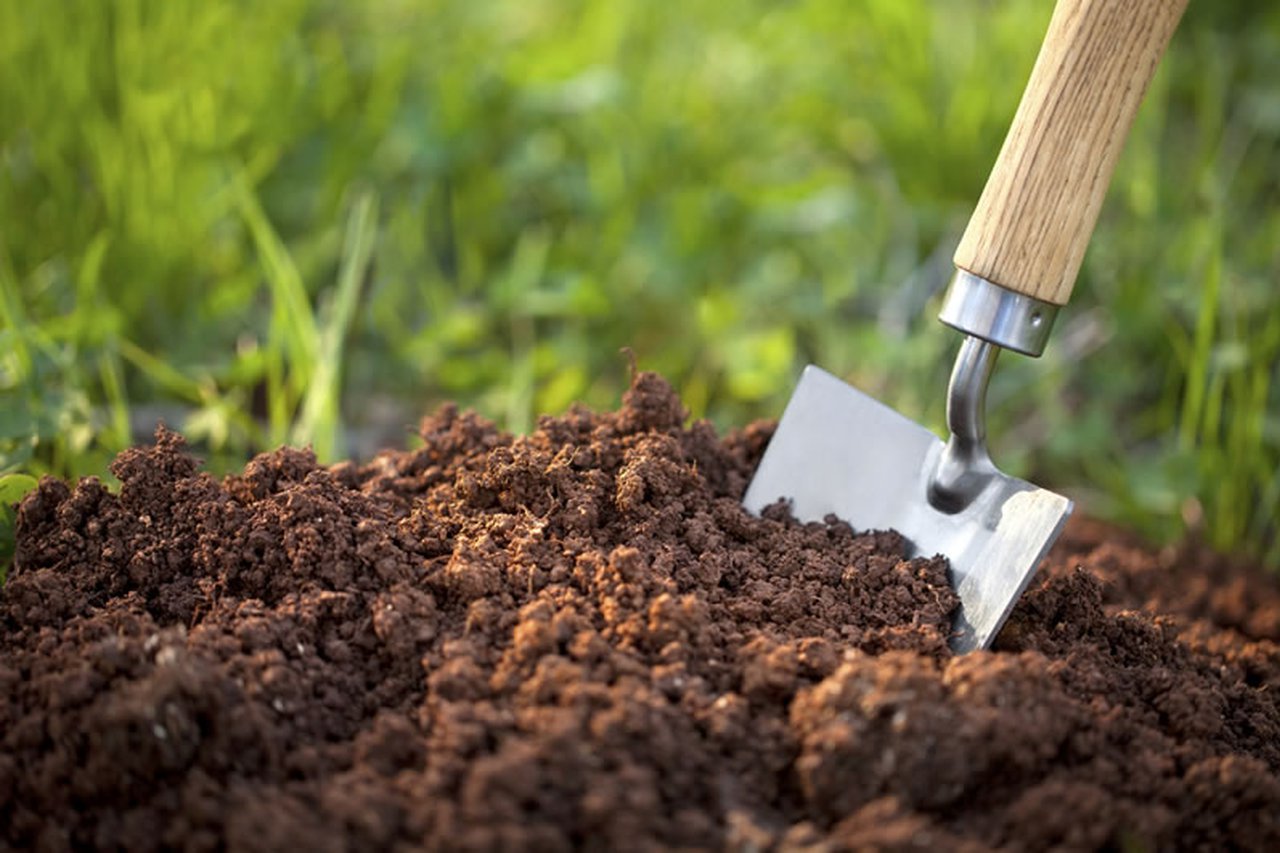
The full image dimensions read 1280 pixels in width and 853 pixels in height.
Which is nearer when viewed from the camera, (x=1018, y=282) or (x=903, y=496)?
(x=1018, y=282)

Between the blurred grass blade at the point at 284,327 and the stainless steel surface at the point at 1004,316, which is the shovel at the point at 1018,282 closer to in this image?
the stainless steel surface at the point at 1004,316

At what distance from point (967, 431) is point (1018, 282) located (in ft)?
0.70

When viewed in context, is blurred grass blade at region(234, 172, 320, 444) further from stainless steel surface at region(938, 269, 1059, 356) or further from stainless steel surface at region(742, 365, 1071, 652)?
stainless steel surface at region(938, 269, 1059, 356)

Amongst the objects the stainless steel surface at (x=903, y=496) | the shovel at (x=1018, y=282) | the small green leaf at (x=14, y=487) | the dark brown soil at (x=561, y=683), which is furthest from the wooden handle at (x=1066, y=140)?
the small green leaf at (x=14, y=487)

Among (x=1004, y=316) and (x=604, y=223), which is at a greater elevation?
(x=604, y=223)

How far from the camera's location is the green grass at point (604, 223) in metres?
2.31

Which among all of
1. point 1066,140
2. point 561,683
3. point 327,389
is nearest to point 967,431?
point 1066,140

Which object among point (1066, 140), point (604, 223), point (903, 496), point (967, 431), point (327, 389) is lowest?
point (327, 389)

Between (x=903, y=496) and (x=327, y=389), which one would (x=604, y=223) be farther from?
(x=903, y=496)

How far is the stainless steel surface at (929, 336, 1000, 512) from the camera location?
152cm

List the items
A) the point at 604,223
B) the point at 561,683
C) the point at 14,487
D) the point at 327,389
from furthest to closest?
1. the point at 604,223
2. the point at 327,389
3. the point at 14,487
4. the point at 561,683

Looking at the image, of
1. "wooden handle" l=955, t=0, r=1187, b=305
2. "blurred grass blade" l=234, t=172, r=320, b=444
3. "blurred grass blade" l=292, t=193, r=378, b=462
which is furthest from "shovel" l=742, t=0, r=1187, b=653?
"blurred grass blade" l=234, t=172, r=320, b=444

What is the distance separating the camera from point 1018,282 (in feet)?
4.75

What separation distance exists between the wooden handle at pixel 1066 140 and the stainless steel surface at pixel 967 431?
4.6 inches
